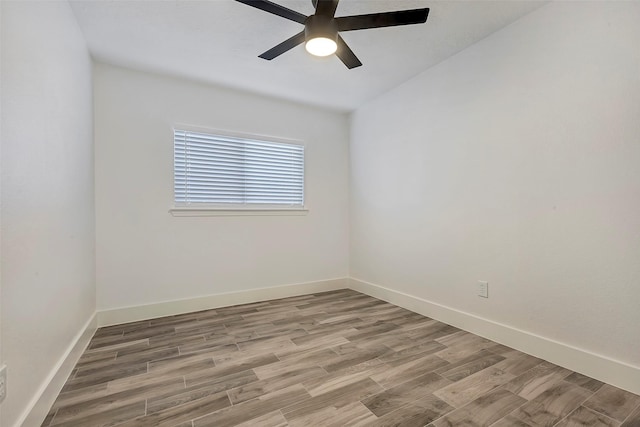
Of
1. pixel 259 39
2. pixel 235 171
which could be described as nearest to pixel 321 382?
pixel 235 171

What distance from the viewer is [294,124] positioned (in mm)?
3709

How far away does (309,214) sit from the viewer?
3811 mm

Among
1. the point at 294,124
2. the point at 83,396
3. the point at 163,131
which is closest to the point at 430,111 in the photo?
the point at 294,124

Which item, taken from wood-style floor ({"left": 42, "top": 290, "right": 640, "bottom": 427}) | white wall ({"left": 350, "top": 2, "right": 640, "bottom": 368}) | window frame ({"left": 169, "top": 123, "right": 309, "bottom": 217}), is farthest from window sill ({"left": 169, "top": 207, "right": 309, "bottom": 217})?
white wall ({"left": 350, "top": 2, "right": 640, "bottom": 368})

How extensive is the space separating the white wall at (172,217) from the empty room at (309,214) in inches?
0.9

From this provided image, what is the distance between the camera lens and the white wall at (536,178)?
1.69 m

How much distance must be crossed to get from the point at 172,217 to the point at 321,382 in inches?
86.9

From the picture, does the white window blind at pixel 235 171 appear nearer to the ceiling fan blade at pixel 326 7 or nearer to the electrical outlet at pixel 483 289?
the ceiling fan blade at pixel 326 7

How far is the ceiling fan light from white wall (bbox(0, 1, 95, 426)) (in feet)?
4.58

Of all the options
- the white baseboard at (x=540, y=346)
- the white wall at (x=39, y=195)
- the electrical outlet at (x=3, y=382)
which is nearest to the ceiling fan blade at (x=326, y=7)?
the white wall at (x=39, y=195)

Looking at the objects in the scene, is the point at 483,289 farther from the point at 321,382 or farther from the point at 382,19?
the point at 382,19

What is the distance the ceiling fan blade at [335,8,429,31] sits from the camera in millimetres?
1632

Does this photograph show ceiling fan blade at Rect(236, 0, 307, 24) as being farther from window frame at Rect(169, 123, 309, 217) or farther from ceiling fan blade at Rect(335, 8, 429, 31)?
window frame at Rect(169, 123, 309, 217)

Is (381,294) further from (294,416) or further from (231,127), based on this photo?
(231,127)
